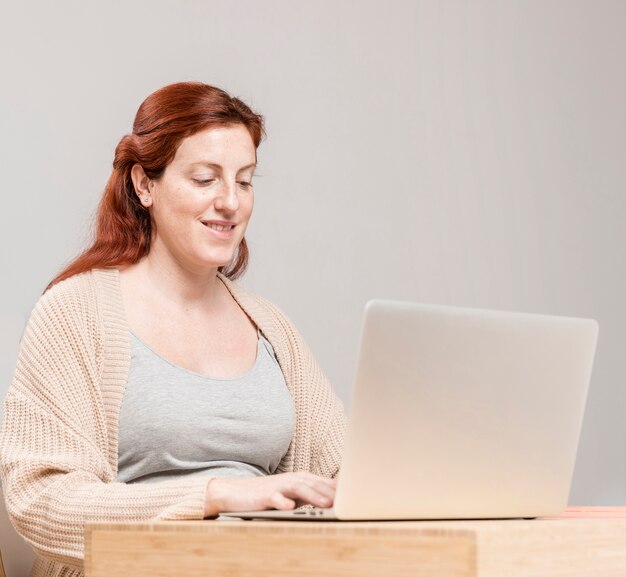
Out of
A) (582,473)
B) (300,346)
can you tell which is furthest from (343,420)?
(582,473)

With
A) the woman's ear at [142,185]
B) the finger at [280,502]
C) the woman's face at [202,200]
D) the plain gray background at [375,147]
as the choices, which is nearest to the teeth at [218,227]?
the woman's face at [202,200]

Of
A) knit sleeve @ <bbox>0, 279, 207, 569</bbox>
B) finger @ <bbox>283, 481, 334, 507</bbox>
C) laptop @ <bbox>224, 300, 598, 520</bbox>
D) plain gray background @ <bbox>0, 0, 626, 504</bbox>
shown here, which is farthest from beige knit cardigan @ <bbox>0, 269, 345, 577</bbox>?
plain gray background @ <bbox>0, 0, 626, 504</bbox>

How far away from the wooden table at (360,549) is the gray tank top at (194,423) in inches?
19.9

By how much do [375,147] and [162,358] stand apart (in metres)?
1.26

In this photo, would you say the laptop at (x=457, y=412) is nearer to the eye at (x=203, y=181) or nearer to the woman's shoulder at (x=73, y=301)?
the woman's shoulder at (x=73, y=301)

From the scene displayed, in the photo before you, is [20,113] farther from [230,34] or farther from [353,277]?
[353,277]

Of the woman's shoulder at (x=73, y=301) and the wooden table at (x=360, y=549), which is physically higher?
the woman's shoulder at (x=73, y=301)

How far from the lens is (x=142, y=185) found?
171 centimetres

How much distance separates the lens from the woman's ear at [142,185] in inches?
67.1

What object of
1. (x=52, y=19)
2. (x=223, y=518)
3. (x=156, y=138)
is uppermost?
(x=52, y=19)

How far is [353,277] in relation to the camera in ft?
8.66

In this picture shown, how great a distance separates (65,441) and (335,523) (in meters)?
0.57

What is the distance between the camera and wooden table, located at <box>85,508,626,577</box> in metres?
0.85

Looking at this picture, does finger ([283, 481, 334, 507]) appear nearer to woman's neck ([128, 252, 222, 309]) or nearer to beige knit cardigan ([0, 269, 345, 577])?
beige knit cardigan ([0, 269, 345, 577])
